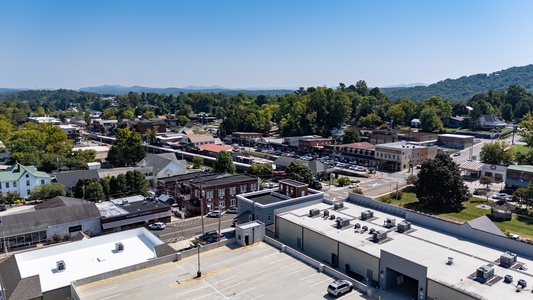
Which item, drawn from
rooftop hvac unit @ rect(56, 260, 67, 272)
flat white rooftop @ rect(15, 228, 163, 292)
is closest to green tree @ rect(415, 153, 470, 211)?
flat white rooftop @ rect(15, 228, 163, 292)

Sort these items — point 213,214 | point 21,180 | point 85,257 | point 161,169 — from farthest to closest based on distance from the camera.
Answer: point 161,169, point 21,180, point 213,214, point 85,257

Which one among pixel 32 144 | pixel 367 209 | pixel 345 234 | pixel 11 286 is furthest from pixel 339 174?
pixel 32 144

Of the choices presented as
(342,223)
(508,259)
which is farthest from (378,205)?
(508,259)

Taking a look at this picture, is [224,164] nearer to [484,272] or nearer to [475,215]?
[475,215]

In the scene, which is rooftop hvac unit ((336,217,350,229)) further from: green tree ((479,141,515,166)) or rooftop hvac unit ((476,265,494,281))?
green tree ((479,141,515,166))

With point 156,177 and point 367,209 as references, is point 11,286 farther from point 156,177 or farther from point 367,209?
point 156,177

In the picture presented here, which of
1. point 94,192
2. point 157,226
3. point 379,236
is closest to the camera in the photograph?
point 379,236
